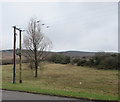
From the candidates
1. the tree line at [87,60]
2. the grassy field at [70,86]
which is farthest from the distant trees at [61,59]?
the grassy field at [70,86]

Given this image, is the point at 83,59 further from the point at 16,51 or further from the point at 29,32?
the point at 16,51

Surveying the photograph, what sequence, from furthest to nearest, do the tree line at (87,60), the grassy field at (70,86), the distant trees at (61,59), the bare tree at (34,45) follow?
the distant trees at (61,59) < the tree line at (87,60) < the bare tree at (34,45) < the grassy field at (70,86)

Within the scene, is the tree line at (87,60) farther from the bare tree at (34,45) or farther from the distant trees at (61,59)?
the bare tree at (34,45)

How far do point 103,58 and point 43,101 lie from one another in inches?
2646

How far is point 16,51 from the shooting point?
26.9 m

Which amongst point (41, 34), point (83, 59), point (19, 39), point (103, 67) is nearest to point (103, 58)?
point (103, 67)

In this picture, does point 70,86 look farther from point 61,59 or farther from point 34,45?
point 61,59

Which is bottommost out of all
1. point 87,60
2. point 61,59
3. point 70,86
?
point 70,86

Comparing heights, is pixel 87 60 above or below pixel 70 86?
above

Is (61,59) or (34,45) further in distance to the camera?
(61,59)

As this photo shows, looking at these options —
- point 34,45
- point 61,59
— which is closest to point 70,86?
point 34,45

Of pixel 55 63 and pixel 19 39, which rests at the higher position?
pixel 19 39

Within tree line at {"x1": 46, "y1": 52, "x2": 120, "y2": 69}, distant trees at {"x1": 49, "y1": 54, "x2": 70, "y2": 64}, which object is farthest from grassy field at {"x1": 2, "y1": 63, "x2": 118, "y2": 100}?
distant trees at {"x1": 49, "y1": 54, "x2": 70, "y2": 64}

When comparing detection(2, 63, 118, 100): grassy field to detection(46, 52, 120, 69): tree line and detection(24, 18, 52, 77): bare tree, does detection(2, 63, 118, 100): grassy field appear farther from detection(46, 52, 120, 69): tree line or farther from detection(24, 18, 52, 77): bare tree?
detection(46, 52, 120, 69): tree line
